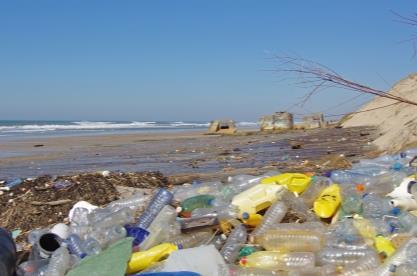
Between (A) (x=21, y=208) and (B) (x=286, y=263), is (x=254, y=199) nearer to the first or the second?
(B) (x=286, y=263)

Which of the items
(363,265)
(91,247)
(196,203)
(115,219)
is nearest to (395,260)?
(363,265)

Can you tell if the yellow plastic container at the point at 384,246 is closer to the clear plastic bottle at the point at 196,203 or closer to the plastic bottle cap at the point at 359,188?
the plastic bottle cap at the point at 359,188

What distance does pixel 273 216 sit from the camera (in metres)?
4.79

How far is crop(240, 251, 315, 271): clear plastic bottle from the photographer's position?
4.04 meters

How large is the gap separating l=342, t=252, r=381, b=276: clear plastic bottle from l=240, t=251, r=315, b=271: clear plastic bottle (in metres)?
0.29

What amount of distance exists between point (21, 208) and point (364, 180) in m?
4.10

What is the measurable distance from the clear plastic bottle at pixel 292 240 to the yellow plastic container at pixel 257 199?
1.50 feet

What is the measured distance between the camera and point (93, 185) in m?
7.11

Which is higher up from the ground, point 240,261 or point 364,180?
point 364,180

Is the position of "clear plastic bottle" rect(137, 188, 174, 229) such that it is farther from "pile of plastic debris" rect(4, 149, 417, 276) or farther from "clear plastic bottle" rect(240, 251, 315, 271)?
"clear plastic bottle" rect(240, 251, 315, 271)

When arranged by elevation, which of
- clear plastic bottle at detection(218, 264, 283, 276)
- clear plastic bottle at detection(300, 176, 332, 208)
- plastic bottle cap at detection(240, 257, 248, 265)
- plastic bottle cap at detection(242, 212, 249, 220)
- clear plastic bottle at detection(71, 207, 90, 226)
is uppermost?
clear plastic bottle at detection(300, 176, 332, 208)

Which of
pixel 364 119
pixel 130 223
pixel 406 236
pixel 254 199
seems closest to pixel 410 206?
pixel 406 236

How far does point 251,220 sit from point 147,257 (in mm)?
1092

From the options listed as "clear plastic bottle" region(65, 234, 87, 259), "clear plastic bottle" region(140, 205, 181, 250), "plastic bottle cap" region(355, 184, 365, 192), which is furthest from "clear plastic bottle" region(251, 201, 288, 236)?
"clear plastic bottle" region(65, 234, 87, 259)
